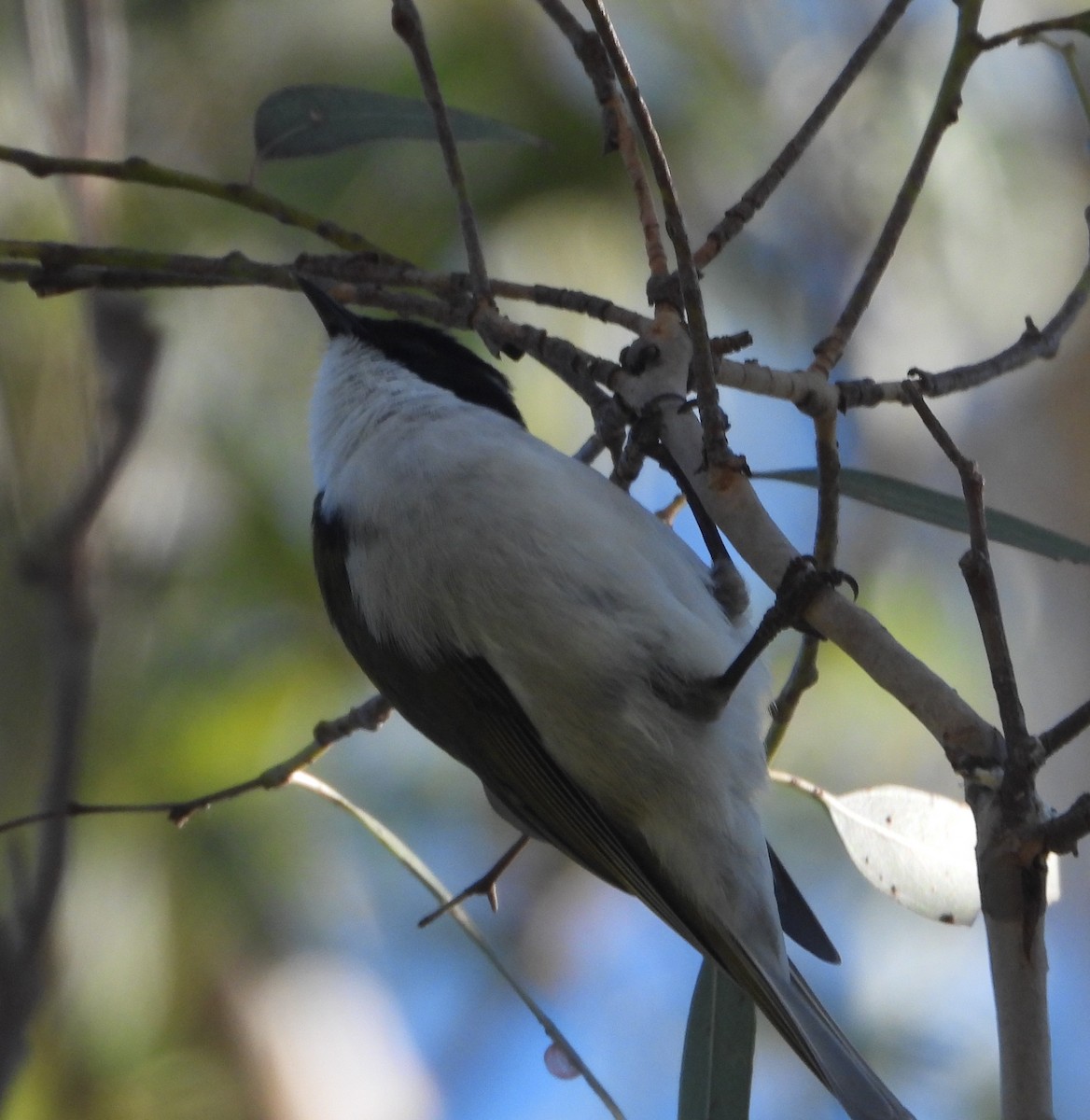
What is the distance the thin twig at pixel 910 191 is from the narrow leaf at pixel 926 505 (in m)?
0.21

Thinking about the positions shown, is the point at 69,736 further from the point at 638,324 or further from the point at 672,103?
the point at 672,103

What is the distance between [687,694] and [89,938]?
2.55m

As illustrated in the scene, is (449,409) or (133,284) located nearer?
(133,284)

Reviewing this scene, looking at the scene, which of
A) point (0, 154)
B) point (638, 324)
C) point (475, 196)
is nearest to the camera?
point (638, 324)

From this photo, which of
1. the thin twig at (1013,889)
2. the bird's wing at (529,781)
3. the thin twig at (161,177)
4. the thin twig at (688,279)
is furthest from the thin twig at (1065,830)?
the thin twig at (161,177)

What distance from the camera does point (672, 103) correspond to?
525 centimetres

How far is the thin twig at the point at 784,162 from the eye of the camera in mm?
1772

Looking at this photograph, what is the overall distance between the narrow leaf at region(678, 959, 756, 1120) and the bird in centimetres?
4

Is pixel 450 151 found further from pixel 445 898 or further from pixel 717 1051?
pixel 717 1051

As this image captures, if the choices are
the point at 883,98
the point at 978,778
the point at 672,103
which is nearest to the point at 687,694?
the point at 978,778

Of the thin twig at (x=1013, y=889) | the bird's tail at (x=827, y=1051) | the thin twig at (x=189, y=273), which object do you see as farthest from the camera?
the thin twig at (x=189, y=273)

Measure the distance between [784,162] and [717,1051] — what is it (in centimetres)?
116

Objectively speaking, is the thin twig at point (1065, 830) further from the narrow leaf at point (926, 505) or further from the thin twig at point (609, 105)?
the thin twig at point (609, 105)

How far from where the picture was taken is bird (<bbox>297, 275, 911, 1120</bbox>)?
2.12 m
